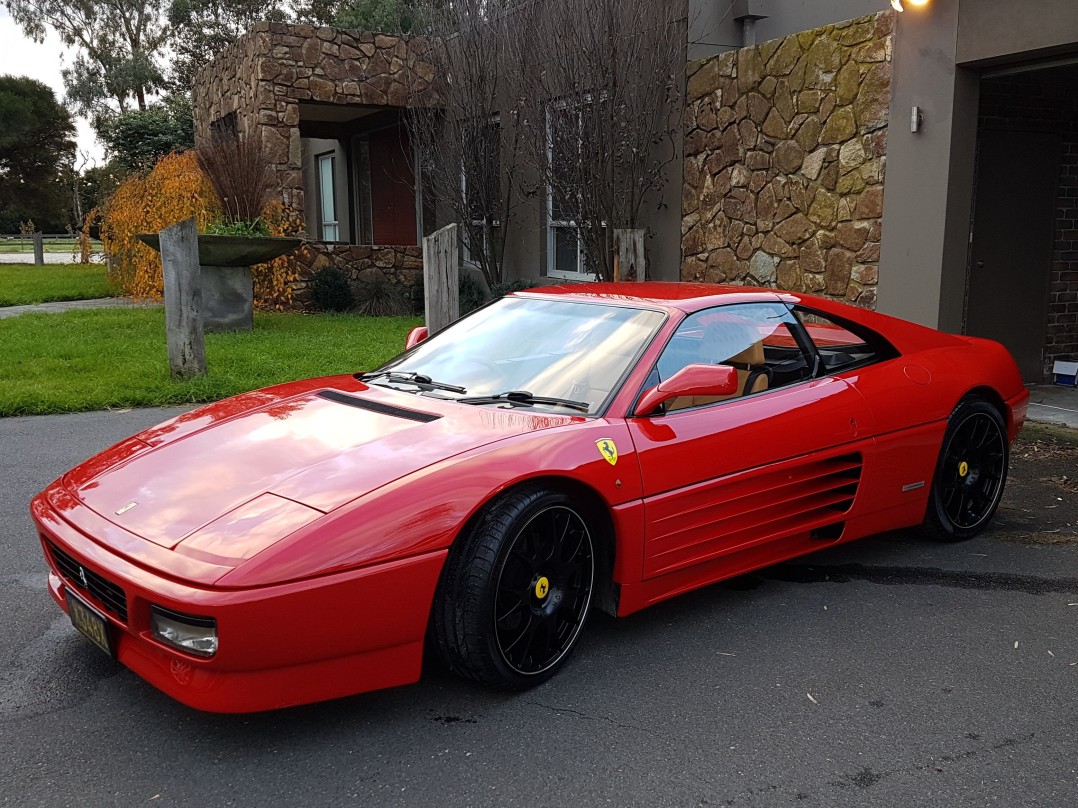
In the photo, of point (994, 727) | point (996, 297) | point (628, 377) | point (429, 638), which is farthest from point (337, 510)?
point (996, 297)

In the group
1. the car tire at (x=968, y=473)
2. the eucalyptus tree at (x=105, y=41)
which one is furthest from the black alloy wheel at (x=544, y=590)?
the eucalyptus tree at (x=105, y=41)

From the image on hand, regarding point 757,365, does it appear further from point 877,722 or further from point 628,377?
point 877,722

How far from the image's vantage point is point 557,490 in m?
3.14

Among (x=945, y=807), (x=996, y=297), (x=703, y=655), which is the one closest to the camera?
(x=945, y=807)

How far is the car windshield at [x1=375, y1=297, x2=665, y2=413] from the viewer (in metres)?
3.58

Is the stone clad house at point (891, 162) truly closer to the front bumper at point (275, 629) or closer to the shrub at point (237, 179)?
the shrub at point (237, 179)

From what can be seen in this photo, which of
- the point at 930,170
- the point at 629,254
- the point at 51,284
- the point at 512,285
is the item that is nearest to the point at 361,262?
the point at 512,285

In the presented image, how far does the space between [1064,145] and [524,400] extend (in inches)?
288

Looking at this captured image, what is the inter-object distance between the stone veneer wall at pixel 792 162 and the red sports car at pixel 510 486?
403cm

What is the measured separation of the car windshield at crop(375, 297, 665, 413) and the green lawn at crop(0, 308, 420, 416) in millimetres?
Answer: 4388

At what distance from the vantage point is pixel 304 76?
14.2m

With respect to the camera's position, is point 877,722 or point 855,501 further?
point 855,501

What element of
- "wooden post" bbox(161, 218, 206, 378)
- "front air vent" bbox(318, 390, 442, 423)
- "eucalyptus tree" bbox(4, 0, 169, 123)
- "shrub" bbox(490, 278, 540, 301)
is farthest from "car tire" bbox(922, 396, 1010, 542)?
"eucalyptus tree" bbox(4, 0, 169, 123)

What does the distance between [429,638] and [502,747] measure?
42cm
